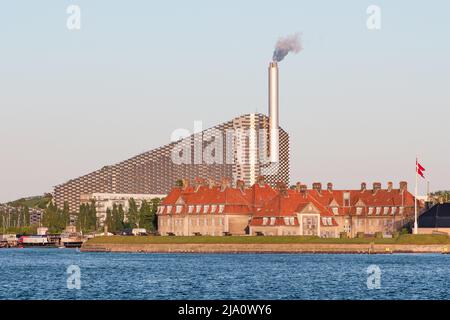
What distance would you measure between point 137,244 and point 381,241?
116 feet

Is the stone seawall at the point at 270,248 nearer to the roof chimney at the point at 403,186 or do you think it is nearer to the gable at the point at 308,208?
the gable at the point at 308,208

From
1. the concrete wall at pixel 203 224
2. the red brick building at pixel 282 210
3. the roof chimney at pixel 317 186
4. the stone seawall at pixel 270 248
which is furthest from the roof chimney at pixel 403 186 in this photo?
the stone seawall at pixel 270 248

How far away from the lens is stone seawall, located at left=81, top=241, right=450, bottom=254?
152 metres

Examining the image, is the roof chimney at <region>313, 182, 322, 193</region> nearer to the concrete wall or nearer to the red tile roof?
the red tile roof

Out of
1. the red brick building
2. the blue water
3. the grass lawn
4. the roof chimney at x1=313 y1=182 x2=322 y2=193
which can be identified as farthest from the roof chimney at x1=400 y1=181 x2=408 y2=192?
the blue water

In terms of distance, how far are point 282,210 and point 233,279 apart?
71.5 m

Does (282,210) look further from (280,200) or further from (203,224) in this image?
(203,224)

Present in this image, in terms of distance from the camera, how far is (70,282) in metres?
92.4

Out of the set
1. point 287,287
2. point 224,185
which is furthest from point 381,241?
point 287,287

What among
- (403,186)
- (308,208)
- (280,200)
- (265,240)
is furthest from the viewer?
A: (403,186)

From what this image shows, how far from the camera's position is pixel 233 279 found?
9581cm

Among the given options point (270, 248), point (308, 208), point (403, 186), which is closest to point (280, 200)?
point (308, 208)

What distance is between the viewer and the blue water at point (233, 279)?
80.0 meters
